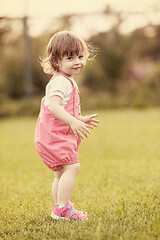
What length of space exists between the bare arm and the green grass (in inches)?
21.7

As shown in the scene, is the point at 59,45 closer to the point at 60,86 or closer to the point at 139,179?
the point at 60,86

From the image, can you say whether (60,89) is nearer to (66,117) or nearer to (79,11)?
(66,117)

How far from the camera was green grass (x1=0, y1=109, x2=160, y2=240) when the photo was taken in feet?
7.14

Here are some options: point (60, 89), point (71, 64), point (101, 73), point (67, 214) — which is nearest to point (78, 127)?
point (60, 89)

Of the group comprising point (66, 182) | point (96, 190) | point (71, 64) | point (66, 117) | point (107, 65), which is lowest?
point (107, 65)

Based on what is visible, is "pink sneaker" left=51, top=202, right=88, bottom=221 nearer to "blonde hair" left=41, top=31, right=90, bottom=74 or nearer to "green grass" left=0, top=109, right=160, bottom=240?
"green grass" left=0, top=109, right=160, bottom=240

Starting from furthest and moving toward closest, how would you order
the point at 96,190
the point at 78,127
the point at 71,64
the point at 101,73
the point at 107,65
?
the point at 101,73 < the point at 107,65 < the point at 96,190 < the point at 71,64 < the point at 78,127

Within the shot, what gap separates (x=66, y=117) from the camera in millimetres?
2299

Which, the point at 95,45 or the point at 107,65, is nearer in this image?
the point at 107,65

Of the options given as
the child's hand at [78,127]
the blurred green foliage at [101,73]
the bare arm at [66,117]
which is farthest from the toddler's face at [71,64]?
the blurred green foliage at [101,73]

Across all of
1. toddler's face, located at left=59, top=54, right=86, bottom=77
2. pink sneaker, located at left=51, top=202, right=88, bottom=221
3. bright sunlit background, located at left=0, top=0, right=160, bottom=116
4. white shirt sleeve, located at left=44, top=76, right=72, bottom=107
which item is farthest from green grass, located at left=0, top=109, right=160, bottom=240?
bright sunlit background, located at left=0, top=0, right=160, bottom=116

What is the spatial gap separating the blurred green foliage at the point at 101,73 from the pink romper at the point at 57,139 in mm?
11397

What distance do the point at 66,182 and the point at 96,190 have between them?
49.7 inches

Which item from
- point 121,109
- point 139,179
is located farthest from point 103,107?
point 139,179
